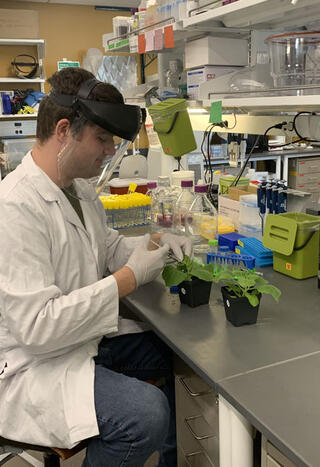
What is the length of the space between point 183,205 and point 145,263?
104 cm

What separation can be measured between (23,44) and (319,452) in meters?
5.84

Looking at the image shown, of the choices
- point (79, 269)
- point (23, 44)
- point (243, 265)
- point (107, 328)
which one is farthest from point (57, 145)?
point (23, 44)

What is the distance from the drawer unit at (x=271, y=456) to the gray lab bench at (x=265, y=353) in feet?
0.35

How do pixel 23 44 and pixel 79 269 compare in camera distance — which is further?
pixel 23 44

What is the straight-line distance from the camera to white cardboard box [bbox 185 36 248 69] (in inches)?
83.9

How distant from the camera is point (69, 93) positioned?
52.0 inches

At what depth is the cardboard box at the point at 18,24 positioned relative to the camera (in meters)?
5.19

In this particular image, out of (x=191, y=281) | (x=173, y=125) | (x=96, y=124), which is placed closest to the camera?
(x=96, y=124)

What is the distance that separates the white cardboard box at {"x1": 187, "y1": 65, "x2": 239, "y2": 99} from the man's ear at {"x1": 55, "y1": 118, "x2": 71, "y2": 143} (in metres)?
1.04

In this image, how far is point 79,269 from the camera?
1.42 meters

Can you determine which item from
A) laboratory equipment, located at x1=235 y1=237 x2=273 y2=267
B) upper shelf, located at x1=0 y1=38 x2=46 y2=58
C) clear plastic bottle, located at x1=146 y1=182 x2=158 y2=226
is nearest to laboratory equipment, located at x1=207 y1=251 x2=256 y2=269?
laboratory equipment, located at x1=235 y1=237 x2=273 y2=267

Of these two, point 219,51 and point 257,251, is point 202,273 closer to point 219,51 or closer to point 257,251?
point 257,251

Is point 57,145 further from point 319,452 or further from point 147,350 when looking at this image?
point 319,452

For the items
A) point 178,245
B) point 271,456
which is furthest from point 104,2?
point 271,456
